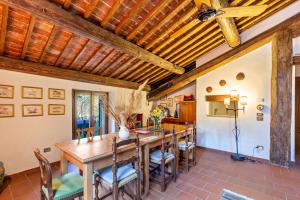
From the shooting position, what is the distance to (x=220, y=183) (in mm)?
2816

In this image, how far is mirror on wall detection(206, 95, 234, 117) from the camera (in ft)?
15.4

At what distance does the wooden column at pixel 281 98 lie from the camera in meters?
3.54

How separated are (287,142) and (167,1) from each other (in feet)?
13.8

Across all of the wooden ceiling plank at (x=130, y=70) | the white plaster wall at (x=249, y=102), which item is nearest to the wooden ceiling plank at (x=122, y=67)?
the wooden ceiling plank at (x=130, y=70)

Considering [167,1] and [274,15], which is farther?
[274,15]

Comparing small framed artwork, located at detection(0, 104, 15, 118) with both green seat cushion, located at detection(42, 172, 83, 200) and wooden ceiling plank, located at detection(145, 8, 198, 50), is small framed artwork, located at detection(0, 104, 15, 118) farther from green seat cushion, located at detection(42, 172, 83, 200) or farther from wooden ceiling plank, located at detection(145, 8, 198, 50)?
wooden ceiling plank, located at detection(145, 8, 198, 50)

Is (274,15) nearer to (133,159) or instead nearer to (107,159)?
(133,159)

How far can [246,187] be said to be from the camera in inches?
105

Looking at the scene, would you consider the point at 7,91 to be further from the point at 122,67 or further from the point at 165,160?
the point at 165,160

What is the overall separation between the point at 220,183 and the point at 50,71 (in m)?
4.29

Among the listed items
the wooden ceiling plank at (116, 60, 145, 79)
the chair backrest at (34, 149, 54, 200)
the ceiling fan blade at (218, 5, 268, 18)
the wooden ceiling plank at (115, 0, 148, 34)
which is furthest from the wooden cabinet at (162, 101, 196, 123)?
the chair backrest at (34, 149, 54, 200)

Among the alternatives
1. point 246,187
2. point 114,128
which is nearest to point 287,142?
point 246,187

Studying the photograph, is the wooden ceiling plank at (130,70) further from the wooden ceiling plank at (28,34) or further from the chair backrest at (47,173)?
the chair backrest at (47,173)

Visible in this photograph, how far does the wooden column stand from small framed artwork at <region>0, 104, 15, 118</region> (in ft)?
19.6
